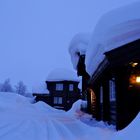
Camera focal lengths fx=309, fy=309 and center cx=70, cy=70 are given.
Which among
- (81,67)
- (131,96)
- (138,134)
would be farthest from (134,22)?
(81,67)

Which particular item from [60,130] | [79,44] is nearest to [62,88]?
[79,44]

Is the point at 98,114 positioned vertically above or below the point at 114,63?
below

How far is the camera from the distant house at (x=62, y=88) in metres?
52.1

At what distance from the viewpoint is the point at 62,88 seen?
52500 millimetres

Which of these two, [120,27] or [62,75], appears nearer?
[120,27]

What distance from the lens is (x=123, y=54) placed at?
31.7 ft

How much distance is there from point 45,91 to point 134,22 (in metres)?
47.5

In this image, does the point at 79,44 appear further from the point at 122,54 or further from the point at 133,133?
the point at 133,133

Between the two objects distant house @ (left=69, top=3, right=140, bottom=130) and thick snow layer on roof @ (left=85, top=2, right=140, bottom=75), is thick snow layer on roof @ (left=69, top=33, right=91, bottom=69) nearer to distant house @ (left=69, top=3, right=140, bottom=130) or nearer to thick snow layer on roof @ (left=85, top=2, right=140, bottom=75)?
distant house @ (left=69, top=3, right=140, bottom=130)

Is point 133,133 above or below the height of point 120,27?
below

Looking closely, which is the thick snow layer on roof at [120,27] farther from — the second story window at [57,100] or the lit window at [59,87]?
the lit window at [59,87]

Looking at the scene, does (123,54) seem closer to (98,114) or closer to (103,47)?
(103,47)

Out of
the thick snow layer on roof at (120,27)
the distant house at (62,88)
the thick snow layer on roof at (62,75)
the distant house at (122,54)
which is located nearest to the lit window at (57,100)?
the distant house at (62,88)

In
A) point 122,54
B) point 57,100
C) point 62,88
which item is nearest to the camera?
point 122,54
